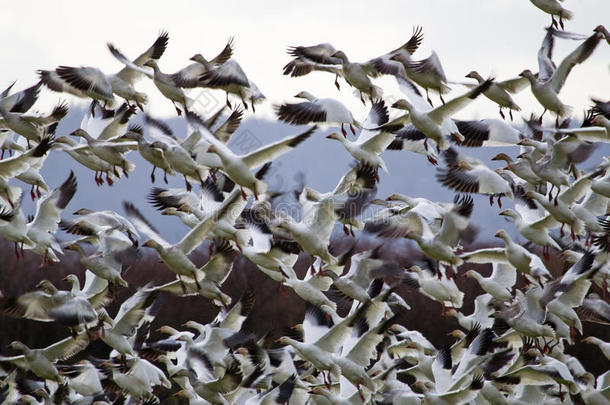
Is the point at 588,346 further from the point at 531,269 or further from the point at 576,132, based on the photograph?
the point at 576,132

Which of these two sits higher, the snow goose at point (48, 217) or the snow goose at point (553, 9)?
the snow goose at point (553, 9)

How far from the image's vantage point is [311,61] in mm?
10156

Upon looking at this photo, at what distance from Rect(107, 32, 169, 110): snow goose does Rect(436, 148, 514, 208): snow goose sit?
12.2ft

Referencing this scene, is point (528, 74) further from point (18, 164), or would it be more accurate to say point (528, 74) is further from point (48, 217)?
point (48, 217)

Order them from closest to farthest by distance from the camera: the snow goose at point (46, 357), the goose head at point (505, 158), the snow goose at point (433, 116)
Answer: the snow goose at point (433, 116), the goose head at point (505, 158), the snow goose at point (46, 357)

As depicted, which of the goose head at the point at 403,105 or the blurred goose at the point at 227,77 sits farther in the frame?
the blurred goose at the point at 227,77

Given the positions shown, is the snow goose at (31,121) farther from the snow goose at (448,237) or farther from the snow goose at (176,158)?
the snow goose at (448,237)

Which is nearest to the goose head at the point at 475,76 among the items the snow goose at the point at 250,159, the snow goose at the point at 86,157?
the snow goose at the point at 250,159

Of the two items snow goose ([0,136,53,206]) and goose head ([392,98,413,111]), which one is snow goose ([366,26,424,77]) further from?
snow goose ([0,136,53,206])

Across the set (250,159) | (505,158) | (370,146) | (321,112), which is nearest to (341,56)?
(321,112)

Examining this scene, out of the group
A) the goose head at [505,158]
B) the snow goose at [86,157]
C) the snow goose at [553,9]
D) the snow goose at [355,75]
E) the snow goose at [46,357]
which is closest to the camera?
the snow goose at [553,9]

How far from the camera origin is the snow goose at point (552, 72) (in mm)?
8586

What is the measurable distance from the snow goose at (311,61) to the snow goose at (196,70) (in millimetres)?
746

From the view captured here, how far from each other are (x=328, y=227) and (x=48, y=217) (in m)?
3.39
